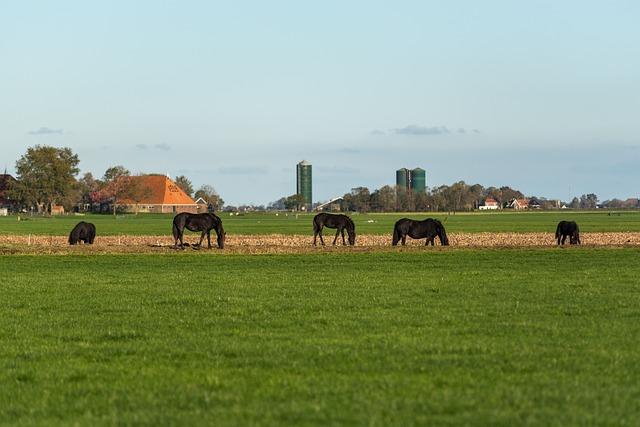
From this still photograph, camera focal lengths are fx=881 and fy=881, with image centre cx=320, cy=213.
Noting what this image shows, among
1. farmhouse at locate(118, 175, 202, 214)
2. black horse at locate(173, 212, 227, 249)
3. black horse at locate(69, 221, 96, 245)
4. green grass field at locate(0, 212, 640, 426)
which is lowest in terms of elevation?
green grass field at locate(0, 212, 640, 426)

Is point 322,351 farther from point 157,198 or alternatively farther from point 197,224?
point 157,198

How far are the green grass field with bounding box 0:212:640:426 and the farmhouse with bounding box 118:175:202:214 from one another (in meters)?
155

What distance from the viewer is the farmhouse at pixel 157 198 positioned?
179 metres

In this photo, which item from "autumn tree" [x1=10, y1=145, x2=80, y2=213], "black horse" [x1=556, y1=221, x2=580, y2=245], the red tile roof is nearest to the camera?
"black horse" [x1=556, y1=221, x2=580, y2=245]

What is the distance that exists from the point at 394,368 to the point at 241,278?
51.4ft

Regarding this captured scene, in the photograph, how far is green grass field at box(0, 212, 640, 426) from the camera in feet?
30.7

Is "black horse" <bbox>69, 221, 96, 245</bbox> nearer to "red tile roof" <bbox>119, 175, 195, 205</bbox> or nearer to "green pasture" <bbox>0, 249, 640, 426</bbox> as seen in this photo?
"green pasture" <bbox>0, 249, 640, 426</bbox>

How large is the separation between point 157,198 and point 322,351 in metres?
180

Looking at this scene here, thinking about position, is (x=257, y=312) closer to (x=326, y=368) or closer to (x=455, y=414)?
(x=326, y=368)

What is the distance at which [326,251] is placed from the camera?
1650 inches

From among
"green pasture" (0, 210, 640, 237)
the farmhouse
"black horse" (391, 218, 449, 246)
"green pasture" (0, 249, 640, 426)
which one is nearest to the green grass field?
"green pasture" (0, 249, 640, 426)

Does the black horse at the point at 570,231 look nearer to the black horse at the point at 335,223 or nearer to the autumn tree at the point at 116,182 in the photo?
the black horse at the point at 335,223

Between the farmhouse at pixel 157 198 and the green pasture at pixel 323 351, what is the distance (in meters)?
156

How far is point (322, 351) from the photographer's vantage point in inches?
503
